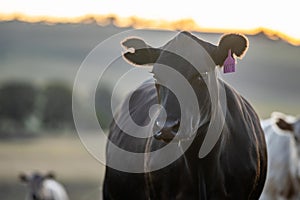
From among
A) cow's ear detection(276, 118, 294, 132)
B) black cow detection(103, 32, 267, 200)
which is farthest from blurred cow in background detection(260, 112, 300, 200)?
black cow detection(103, 32, 267, 200)

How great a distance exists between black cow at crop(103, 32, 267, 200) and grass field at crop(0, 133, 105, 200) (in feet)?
41.0

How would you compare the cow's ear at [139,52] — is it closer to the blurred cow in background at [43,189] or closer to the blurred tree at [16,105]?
the blurred cow in background at [43,189]

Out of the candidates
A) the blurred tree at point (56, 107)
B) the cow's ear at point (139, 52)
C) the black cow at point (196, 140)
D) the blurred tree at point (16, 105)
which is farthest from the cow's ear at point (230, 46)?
the blurred tree at point (16, 105)

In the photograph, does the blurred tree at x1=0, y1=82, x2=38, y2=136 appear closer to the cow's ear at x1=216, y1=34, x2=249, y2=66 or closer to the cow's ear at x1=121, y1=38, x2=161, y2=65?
the cow's ear at x1=121, y1=38, x2=161, y2=65

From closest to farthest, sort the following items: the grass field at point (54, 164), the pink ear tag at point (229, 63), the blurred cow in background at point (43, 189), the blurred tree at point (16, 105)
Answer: the pink ear tag at point (229, 63)
the blurred cow in background at point (43, 189)
the grass field at point (54, 164)
the blurred tree at point (16, 105)

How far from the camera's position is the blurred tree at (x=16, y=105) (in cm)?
3216

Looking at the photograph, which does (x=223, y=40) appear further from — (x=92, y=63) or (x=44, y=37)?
(x=44, y=37)

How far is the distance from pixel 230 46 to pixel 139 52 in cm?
58

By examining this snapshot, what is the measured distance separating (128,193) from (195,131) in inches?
48.6

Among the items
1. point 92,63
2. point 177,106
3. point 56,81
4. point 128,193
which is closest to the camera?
point 177,106

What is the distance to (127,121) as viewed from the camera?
326 inches

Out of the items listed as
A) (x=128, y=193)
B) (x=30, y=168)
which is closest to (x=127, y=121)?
(x=128, y=193)

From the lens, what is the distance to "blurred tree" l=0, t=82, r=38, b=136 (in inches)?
1266

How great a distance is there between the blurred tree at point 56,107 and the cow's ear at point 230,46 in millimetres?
24199
